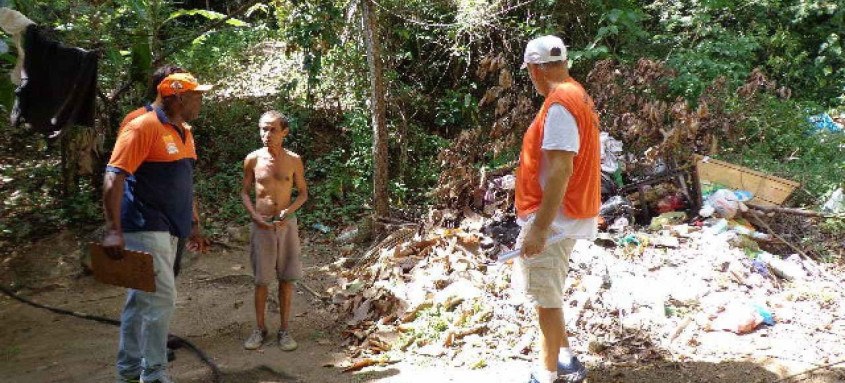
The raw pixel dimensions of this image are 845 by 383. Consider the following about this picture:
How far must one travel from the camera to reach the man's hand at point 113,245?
10.9 ft

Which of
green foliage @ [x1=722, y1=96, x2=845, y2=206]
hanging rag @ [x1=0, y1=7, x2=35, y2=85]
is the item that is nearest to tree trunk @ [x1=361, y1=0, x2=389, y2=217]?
hanging rag @ [x1=0, y1=7, x2=35, y2=85]

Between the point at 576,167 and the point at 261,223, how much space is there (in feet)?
7.53

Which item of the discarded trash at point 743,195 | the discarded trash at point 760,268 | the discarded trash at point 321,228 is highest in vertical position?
the discarded trash at point 743,195

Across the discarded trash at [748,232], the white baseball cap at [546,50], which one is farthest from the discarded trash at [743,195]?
the white baseball cap at [546,50]

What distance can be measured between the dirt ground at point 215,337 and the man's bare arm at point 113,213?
1.30m

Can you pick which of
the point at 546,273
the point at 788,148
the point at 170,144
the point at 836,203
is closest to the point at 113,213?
the point at 170,144

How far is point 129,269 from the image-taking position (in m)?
3.36

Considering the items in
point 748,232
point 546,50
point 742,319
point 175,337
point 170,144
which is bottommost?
point 175,337

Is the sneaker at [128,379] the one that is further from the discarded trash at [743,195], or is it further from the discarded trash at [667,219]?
the discarded trash at [743,195]

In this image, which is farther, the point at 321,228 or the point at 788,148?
the point at 788,148

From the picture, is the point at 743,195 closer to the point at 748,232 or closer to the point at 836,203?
the point at 748,232

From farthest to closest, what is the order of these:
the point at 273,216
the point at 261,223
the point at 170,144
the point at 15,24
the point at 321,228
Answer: the point at 321,228 < the point at 273,216 < the point at 261,223 < the point at 15,24 < the point at 170,144

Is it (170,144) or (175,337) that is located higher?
(170,144)

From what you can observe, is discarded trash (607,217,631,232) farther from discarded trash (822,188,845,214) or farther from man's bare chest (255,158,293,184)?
man's bare chest (255,158,293,184)
